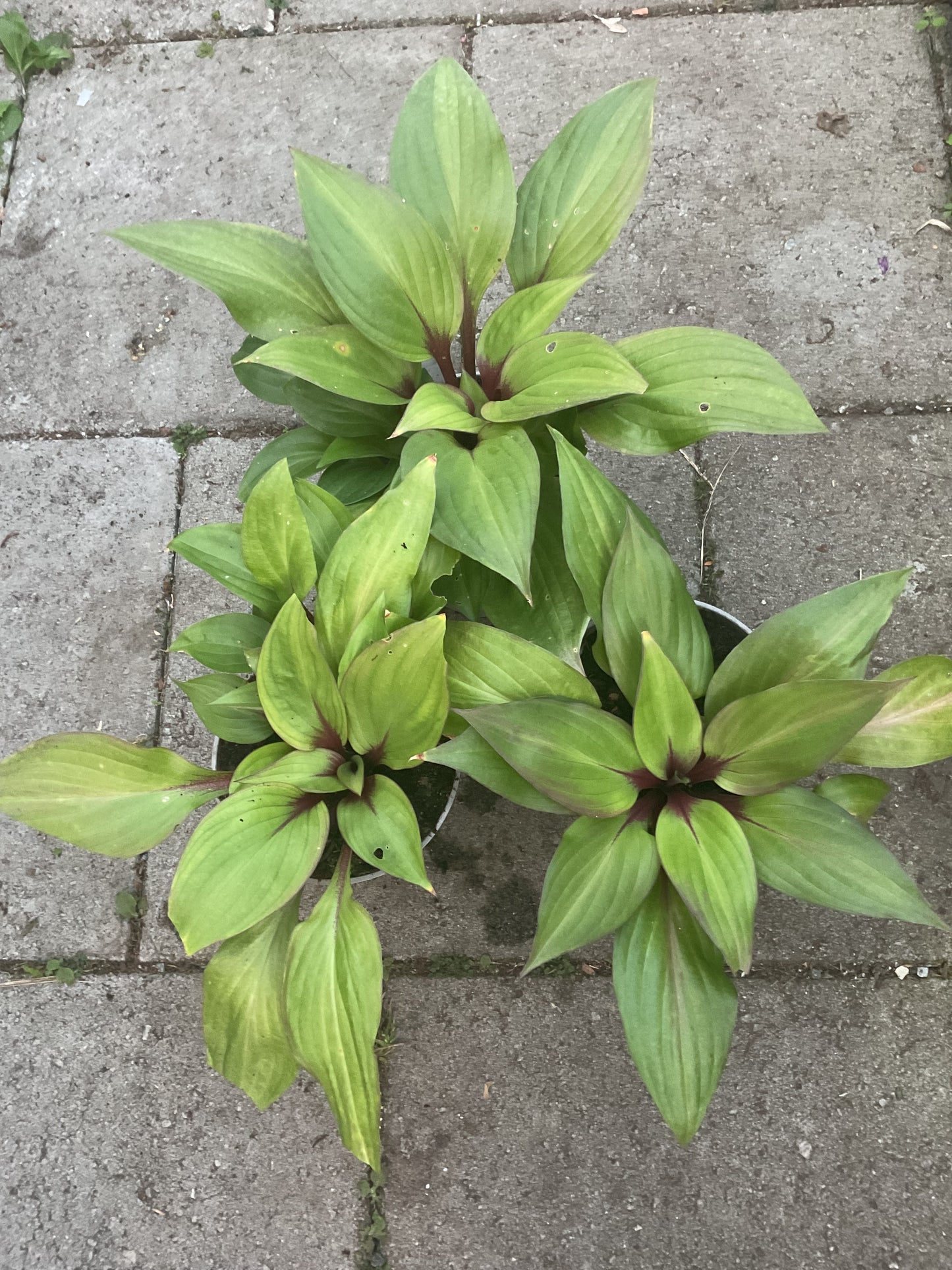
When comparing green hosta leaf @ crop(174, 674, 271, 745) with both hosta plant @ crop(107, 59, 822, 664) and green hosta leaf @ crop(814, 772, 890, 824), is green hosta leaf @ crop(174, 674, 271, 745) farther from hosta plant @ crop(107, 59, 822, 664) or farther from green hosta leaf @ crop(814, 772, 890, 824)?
green hosta leaf @ crop(814, 772, 890, 824)

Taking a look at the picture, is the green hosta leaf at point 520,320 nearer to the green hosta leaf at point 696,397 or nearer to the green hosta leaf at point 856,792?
the green hosta leaf at point 696,397

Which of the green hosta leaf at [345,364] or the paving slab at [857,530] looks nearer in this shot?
the green hosta leaf at [345,364]

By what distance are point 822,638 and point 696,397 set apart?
1.23ft

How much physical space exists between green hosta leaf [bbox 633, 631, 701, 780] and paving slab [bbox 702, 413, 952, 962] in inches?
27.5

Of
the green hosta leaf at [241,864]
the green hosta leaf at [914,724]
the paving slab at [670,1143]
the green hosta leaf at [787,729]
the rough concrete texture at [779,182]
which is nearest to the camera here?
the green hosta leaf at [787,729]

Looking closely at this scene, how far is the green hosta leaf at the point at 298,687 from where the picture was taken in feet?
3.81

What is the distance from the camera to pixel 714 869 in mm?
1132

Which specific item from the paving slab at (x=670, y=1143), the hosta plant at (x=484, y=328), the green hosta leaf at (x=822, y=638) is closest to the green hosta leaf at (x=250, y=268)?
the hosta plant at (x=484, y=328)

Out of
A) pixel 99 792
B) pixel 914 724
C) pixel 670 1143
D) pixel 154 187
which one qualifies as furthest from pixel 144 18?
pixel 670 1143

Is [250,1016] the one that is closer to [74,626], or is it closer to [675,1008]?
[675,1008]

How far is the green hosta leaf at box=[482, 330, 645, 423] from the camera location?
1156 millimetres

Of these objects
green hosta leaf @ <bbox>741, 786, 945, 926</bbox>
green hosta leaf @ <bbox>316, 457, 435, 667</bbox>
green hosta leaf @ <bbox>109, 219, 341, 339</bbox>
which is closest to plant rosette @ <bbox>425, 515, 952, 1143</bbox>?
green hosta leaf @ <bbox>741, 786, 945, 926</bbox>

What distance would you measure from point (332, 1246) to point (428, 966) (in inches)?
20.6

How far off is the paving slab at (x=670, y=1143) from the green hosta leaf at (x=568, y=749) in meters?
0.71
